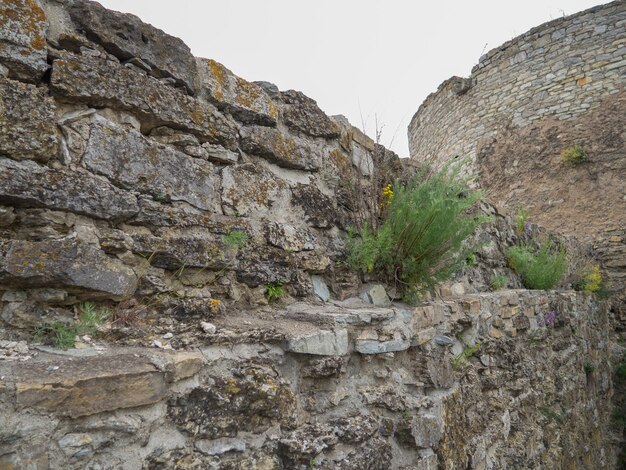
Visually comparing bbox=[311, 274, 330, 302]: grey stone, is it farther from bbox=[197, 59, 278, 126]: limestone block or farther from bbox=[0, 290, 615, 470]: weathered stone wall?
bbox=[197, 59, 278, 126]: limestone block

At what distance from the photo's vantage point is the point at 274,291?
1.82m

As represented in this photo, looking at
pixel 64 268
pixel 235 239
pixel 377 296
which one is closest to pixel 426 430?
pixel 377 296

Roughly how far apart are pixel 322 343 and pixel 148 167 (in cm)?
85

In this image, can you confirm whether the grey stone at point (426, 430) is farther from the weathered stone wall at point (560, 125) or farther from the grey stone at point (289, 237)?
the weathered stone wall at point (560, 125)

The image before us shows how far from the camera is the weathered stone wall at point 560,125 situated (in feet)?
21.9

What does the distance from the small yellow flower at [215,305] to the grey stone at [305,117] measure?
0.92m

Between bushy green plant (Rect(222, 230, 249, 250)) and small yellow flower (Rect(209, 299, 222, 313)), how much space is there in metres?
0.22

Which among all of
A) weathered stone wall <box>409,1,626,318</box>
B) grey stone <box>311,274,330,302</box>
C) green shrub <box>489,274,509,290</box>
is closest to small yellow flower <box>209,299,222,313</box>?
grey stone <box>311,274,330,302</box>

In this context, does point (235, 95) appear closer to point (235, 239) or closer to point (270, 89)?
point (270, 89)

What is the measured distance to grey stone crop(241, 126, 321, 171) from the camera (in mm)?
1898

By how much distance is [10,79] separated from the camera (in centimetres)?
128

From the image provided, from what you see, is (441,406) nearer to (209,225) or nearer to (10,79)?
(209,225)

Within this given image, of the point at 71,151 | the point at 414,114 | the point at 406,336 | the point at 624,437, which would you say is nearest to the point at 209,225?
the point at 71,151

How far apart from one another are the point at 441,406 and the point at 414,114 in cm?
945
